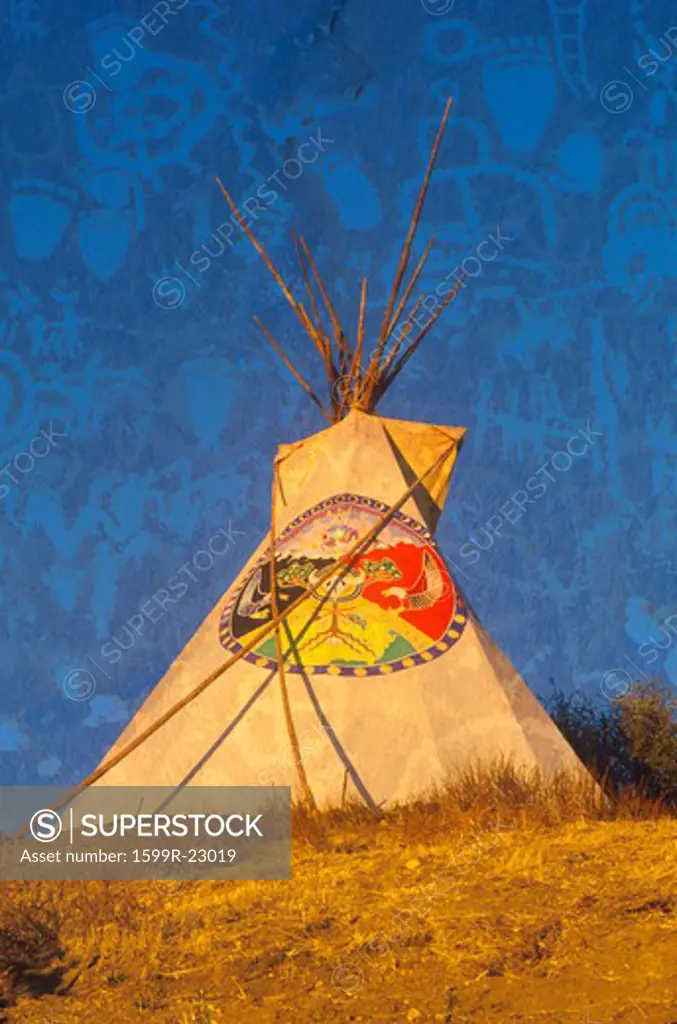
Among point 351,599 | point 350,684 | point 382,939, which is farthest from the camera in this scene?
point 351,599

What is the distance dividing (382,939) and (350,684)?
8.76ft

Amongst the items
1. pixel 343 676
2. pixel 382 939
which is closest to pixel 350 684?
pixel 343 676

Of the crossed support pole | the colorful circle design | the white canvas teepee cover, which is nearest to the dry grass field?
the white canvas teepee cover

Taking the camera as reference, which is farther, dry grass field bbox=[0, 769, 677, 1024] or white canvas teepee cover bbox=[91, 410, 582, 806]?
white canvas teepee cover bbox=[91, 410, 582, 806]

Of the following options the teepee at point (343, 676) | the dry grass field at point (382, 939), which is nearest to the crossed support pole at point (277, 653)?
the teepee at point (343, 676)

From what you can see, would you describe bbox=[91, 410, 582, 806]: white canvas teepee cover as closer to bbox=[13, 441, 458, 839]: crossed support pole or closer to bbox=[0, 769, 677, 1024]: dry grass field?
bbox=[13, 441, 458, 839]: crossed support pole

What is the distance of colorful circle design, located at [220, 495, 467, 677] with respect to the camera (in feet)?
20.5

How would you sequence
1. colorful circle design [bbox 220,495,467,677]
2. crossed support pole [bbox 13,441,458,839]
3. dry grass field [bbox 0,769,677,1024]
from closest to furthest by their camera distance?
dry grass field [bbox 0,769,677,1024]
crossed support pole [bbox 13,441,458,839]
colorful circle design [bbox 220,495,467,677]

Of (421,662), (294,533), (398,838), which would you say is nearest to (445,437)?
(294,533)

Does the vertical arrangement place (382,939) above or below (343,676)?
below

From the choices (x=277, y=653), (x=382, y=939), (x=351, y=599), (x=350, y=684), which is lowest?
(x=382, y=939)

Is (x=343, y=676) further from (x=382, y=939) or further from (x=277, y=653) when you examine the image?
(x=382, y=939)

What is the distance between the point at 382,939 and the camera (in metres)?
3.43

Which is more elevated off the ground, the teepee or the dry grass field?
the teepee
